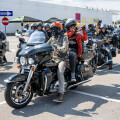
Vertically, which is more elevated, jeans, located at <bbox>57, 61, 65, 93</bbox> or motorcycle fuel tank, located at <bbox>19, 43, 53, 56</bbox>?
motorcycle fuel tank, located at <bbox>19, 43, 53, 56</bbox>

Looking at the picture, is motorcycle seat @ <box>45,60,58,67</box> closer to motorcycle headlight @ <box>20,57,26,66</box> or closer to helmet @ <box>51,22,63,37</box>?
motorcycle headlight @ <box>20,57,26,66</box>

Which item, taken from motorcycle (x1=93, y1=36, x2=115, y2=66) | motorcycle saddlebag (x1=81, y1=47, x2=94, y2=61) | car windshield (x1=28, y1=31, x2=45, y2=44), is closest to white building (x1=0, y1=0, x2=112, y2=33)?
motorcycle (x1=93, y1=36, x2=115, y2=66)

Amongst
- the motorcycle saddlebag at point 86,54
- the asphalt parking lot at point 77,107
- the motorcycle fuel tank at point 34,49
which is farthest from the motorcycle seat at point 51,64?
the motorcycle saddlebag at point 86,54

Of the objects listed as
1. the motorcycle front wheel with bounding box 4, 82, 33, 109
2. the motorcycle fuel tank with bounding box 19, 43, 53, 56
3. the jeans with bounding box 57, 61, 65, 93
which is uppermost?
the motorcycle fuel tank with bounding box 19, 43, 53, 56

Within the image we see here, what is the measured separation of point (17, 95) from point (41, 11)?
5002cm

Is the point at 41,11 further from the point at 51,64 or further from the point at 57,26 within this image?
the point at 51,64

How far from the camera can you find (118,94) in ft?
18.8

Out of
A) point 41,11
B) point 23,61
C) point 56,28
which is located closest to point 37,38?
point 56,28

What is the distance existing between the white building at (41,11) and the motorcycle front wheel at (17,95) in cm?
4344

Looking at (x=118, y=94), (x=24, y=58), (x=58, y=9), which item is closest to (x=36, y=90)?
(x=24, y=58)

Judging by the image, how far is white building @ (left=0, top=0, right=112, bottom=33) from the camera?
48.1 meters

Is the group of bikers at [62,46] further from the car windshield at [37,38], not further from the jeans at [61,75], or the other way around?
the car windshield at [37,38]

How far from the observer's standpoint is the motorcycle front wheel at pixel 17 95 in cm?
439

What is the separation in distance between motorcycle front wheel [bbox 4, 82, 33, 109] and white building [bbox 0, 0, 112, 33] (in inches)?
1710
